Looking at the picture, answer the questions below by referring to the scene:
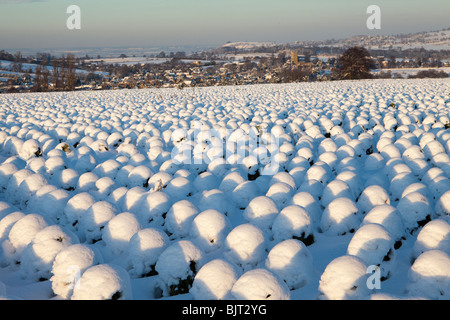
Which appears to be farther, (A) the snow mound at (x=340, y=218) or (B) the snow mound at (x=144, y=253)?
(A) the snow mound at (x=340, y=218)

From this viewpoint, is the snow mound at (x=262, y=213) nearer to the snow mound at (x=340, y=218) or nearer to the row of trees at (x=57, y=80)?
the snow mound at (x=340, y=218)

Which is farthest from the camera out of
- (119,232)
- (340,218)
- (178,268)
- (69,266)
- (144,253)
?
(340,218)

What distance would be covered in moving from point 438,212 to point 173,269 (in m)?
4.66

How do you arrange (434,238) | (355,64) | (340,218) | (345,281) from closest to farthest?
(345,281)
(434,238)
(340,218)
(355,64)

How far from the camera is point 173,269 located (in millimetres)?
4316

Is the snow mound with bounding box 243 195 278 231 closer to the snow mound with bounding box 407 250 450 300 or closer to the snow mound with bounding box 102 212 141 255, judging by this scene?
the snow mound with bounding box 102 212 141 255

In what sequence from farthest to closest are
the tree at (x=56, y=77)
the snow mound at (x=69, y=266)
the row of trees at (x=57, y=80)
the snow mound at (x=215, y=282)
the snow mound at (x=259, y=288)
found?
the tree at (x=56, y=77) → the row of trees at (x=57, y=80) → the snow mound at (x=69, y=266) → the snow mound at (x=215, y=282) → the snow mound at (x=259, y=288)

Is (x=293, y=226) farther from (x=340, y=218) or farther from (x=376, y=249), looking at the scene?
(x=376, y=249)

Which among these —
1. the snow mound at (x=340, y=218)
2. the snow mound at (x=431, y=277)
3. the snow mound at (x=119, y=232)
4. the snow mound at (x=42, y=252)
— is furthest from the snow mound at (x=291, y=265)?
the snow mound at (x=42, y=252)

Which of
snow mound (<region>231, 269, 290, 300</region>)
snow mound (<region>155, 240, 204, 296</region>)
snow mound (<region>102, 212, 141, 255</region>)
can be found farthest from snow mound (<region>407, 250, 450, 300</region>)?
snow mound (<region>102, 212, 141, 255</region>)

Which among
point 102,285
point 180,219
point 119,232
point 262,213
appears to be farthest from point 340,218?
point 102,285

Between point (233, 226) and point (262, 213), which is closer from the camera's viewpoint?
point (262, 213)

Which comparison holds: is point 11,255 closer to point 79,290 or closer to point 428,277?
point 79,290
